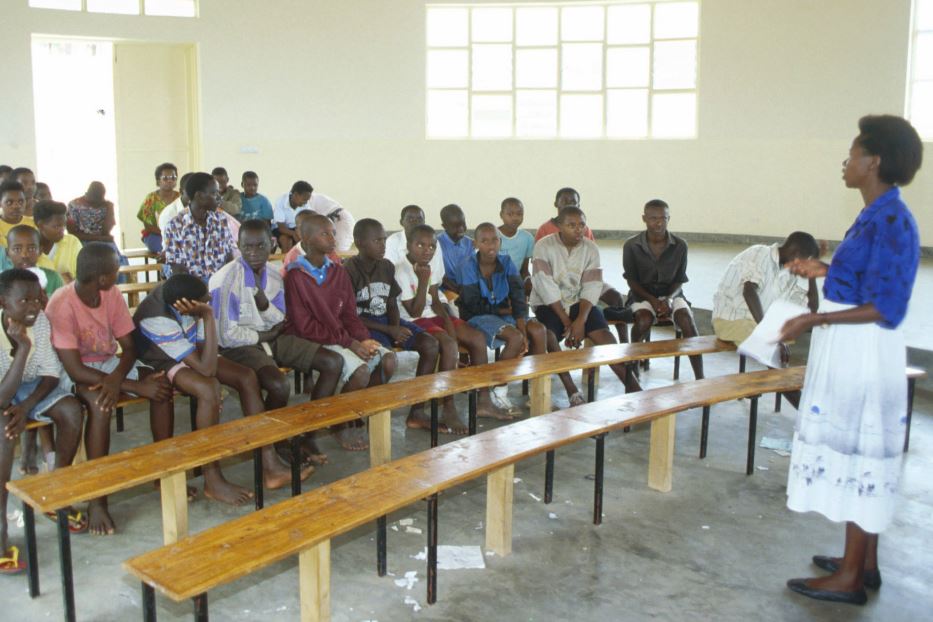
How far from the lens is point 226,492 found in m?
3.76

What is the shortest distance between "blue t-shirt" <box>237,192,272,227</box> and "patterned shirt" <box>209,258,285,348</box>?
4900 millimetres

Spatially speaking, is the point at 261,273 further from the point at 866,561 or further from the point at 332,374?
the point at 866,561

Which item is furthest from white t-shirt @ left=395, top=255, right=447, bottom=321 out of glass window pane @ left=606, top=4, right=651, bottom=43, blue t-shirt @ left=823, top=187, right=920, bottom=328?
glass window pane @ left=606, top=4, right=651, bottom=43

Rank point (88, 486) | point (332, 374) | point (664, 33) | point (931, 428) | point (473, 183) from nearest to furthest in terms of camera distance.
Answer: point (88, 486) < point (332, 374) < point (931, 428) < point (664, 33) < point (473, 183)

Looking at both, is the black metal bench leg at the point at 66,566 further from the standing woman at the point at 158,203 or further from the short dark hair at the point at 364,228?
the standing woman at the point at 158,203

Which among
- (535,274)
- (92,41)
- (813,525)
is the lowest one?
(813,525)

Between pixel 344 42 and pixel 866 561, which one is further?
pixel 344 42

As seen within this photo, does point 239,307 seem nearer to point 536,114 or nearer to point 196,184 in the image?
point 196,184

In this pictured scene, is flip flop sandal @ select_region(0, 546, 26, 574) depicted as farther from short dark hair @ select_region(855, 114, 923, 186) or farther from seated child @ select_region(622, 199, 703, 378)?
seated child @ select_region(622, 199, 703, 378)

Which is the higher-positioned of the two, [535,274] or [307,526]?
[535,274]

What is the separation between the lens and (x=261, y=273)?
450cm

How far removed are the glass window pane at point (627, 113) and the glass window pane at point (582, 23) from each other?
879 millimetres

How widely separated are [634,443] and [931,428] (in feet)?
5.98

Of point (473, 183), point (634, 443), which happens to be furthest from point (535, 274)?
point (473, 183)
